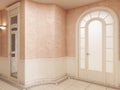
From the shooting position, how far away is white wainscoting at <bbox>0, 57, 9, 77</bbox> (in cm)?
483

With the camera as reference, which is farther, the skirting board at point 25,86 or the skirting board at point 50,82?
the skirting board at point 50,82

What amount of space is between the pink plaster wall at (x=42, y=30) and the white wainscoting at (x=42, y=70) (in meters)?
0.20

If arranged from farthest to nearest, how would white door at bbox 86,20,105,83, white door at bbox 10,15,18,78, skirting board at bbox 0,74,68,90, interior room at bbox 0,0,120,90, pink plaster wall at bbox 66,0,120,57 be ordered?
1. pink plaster wall at bbox 66,0,120,57
2. white door at bbox 10,15,18,78
3. white door at bbox 86,20,105,83
4. interior room at bbox 0,0,120,90
5. skirting board at bbox 0,74,68,90

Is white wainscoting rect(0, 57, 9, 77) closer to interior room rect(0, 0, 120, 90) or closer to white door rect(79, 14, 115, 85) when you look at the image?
interior room rect(0, 0, 120, 90)

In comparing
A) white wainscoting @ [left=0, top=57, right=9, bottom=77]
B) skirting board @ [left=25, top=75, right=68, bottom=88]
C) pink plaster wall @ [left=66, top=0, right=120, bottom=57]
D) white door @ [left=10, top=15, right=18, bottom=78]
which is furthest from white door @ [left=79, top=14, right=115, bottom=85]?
white wainscoting @ [left=0, top=57, right=9, bottom=77]

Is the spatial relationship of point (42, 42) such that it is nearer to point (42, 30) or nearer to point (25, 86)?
point (42, 30)

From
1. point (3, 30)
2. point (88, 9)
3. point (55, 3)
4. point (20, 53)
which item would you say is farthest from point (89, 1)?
point (3, 30)

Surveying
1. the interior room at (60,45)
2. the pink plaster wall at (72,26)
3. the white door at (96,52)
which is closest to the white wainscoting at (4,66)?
the interior room at (60,45)

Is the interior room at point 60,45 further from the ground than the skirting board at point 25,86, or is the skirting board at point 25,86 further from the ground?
the interior room at point 60,45

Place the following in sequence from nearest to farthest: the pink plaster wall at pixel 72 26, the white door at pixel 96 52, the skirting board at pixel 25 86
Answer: the skirting board at pixel 25 86
the white door at pixel 96 52
the pink plaster wall at pixel 72 26

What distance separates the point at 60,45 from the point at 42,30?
964 mm

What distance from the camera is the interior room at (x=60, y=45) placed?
12.9 ft

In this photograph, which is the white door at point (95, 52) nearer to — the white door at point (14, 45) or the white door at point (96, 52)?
the white door at point (96, 52)

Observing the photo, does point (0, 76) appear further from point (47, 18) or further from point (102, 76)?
point (102, 76)
